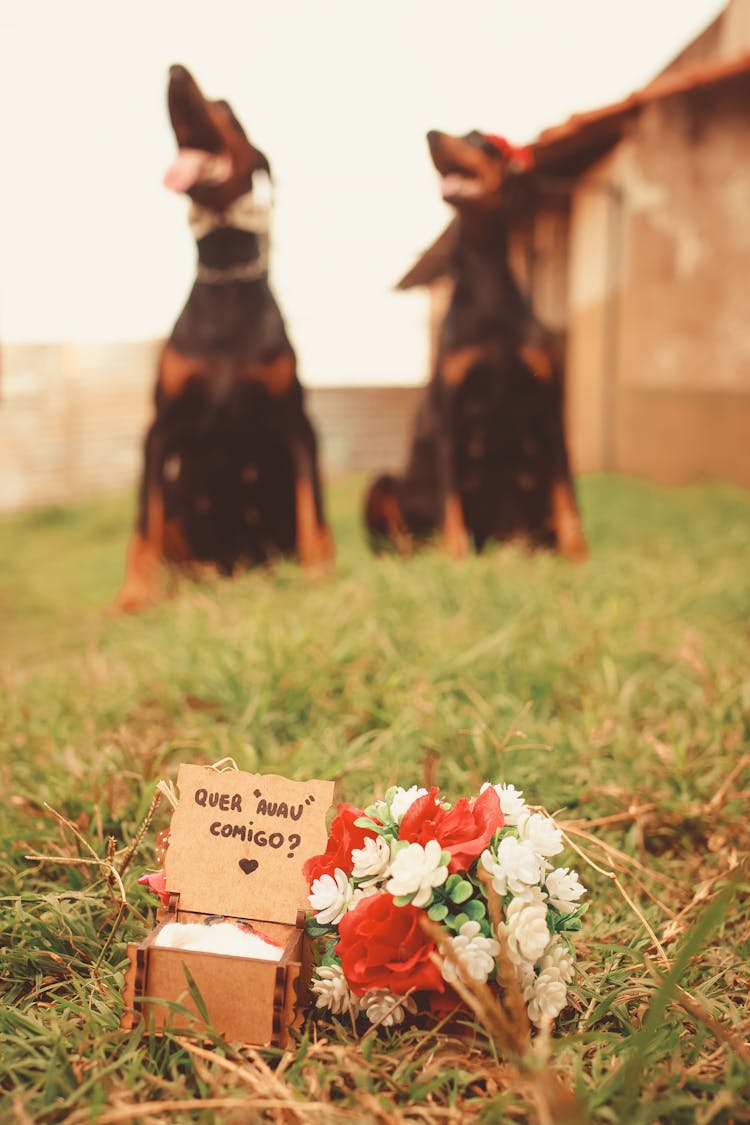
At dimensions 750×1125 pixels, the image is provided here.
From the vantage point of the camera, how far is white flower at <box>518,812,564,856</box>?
1.07m

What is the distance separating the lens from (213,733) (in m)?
2.04

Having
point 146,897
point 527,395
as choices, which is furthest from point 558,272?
point 146,897

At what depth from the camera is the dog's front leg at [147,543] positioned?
3.44 meters

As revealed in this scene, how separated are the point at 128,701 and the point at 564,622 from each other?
121 centimetres

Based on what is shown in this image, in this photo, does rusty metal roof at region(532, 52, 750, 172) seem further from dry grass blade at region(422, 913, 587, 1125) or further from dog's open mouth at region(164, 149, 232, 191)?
dry grass blade at region(422, 913, 587, 1125)

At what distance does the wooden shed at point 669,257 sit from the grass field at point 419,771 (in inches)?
116

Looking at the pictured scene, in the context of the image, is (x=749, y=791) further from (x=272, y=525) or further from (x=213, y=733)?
(x=272, y=525)

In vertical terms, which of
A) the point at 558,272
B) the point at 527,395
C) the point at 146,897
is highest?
the point at 558,272

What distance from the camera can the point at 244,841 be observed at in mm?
1131

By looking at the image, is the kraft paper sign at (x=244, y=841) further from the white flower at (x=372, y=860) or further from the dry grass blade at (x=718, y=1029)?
the dry grass blade at (x=718, y=1029)

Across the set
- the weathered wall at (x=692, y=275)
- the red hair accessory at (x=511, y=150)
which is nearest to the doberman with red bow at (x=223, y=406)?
the red hair accessory at (x=511, y=150)

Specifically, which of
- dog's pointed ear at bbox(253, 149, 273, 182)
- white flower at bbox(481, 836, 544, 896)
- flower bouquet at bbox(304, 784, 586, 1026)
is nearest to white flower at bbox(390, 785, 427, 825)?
flower bouquet at bbox(304, 784, 586, 1026)

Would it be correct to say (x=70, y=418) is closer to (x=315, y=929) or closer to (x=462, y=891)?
(x=315, y=929)

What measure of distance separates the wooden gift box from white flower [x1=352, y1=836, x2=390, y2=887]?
0.06 metres
